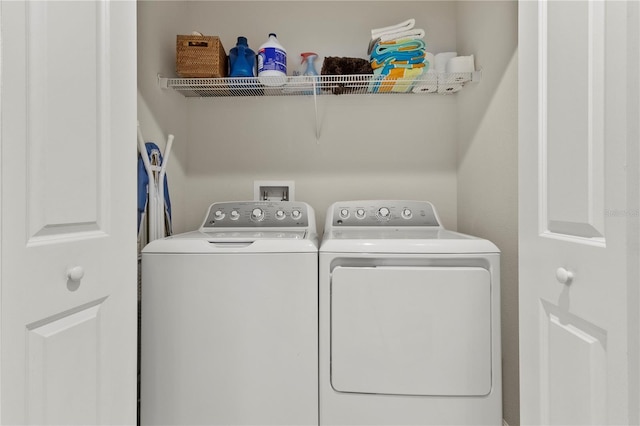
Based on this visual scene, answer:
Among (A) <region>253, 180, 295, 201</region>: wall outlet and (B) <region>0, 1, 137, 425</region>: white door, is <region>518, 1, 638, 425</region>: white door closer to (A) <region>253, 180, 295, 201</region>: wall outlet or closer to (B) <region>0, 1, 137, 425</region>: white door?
(B) <region>0, 1, 137, 425</region>: white door

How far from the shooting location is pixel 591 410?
0.75 m

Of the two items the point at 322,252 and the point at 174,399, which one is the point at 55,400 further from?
the point at 322,252

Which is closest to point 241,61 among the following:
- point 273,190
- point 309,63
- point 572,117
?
point 309,63

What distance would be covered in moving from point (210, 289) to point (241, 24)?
5.28 ft

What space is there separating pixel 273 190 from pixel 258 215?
1.20 feet

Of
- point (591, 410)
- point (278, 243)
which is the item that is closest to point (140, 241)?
point (278, 243)

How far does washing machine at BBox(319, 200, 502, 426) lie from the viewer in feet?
4.06

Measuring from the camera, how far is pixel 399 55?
1692 mm

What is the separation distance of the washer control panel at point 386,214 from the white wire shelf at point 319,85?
2.03ft

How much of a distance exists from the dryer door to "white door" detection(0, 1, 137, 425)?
698 millimetres

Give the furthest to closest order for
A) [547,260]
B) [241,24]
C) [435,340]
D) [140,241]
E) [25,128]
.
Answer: [241,24] → [140,241] → [435,340] → [547,260] → [25,128]

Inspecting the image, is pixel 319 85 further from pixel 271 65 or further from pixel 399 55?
pixel 399 55

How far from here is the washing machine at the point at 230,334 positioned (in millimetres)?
1264

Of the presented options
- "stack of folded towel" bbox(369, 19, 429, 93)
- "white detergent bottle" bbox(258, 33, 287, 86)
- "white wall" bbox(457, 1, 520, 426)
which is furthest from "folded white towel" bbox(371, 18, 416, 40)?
"white detergent bottle" bbox(258, 33, 287, 86)
